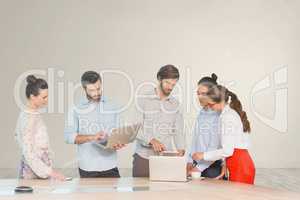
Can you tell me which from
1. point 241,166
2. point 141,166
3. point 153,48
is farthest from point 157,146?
point 153,48

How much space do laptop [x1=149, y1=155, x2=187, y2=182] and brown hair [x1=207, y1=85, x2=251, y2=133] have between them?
0.63m

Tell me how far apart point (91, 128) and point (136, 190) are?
1.21 metres

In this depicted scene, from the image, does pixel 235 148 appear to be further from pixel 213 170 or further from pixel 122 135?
pixel 122 135

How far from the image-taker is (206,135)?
419 cm

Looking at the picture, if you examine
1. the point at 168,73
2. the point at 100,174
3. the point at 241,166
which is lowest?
the point at 100,174

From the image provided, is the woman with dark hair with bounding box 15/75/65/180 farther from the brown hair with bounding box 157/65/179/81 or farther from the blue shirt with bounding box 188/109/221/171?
the blue shirt with bounding box 188/109/221/171

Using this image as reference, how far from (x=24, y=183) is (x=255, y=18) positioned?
295 inches

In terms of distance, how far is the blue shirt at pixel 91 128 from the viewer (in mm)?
4281

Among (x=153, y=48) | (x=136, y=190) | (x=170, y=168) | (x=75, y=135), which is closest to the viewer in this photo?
(x=136, y=190)

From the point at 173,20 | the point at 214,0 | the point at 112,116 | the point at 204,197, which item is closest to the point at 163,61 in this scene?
the point at 173,20

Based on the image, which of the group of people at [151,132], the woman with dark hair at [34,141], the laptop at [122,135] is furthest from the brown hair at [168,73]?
the woman with dark hair at [34,141]

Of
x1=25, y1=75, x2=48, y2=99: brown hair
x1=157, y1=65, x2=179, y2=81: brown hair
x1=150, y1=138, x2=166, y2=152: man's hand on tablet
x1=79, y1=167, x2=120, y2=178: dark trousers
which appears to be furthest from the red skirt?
x1=25, y1=75, x2=48, y2=99: brown hair

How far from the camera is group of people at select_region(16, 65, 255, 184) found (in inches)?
148

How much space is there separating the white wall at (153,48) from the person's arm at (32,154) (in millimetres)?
5935
